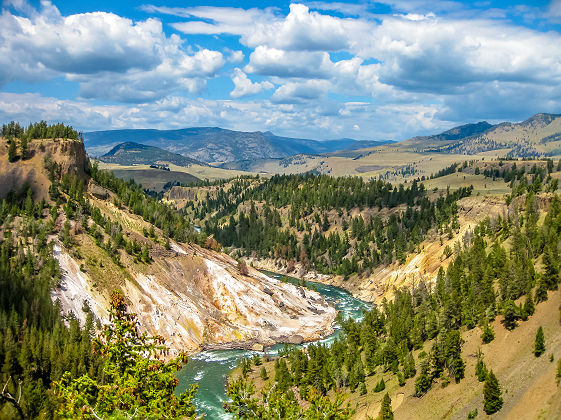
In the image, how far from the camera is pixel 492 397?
204 ft

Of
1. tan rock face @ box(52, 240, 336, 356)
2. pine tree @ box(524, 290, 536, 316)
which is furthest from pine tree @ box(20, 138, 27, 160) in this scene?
pine tree @ box(524, 290, 536, 316)

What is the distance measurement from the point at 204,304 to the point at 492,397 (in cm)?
7422

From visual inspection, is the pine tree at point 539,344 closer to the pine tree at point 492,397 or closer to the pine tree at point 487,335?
the pine tree at point 487,335

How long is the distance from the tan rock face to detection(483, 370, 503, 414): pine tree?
56.9 m

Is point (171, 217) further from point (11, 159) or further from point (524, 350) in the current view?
point (524, 350)

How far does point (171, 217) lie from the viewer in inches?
6663

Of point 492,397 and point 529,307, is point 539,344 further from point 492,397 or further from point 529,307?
point 492,397

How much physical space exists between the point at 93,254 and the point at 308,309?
57956 mm

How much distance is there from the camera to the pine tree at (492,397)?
203ft

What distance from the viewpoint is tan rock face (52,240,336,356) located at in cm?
10694

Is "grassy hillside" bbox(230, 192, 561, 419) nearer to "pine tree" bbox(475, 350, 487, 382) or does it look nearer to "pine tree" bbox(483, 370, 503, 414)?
"pine tree" bbox(475, 350, 487, 382)

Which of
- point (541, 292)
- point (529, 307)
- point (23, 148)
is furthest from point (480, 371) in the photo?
point (23, 148)

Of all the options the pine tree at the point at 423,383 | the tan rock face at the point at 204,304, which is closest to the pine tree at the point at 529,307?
the pine tree at the point at 423,383

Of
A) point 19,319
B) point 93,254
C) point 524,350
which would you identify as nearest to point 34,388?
point 19,319
